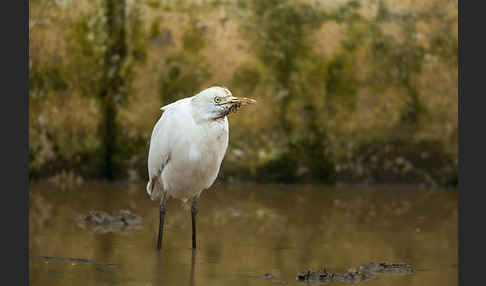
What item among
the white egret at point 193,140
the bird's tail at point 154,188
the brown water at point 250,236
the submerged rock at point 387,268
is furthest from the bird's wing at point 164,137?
the submerged rock at point 387,268

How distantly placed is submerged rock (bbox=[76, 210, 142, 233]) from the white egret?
3.52 ft

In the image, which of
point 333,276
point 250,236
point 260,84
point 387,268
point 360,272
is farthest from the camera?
point 260,84

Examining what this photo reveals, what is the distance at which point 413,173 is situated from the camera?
36.7 feet

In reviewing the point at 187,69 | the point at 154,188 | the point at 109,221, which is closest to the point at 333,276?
the point at 154,188

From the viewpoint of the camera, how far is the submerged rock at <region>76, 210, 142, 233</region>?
317 inches

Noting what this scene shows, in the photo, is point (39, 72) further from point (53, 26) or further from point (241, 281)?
point (241, 281)

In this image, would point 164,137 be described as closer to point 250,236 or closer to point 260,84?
Answer: point 250,236

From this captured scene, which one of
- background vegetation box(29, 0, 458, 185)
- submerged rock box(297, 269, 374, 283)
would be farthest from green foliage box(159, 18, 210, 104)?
submerged rock box(297, 269, 374, 283)

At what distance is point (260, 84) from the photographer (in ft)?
36.8

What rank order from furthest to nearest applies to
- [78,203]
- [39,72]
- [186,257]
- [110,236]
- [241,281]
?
[39,72]
[78,203]
[110,236]
[186,257]
[241,281]

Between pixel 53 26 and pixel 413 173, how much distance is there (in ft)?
16.5

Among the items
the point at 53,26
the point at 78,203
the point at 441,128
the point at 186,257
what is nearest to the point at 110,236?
the point at 186,257

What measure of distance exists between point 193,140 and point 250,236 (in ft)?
5.00

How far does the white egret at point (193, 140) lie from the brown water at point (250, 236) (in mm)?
613
